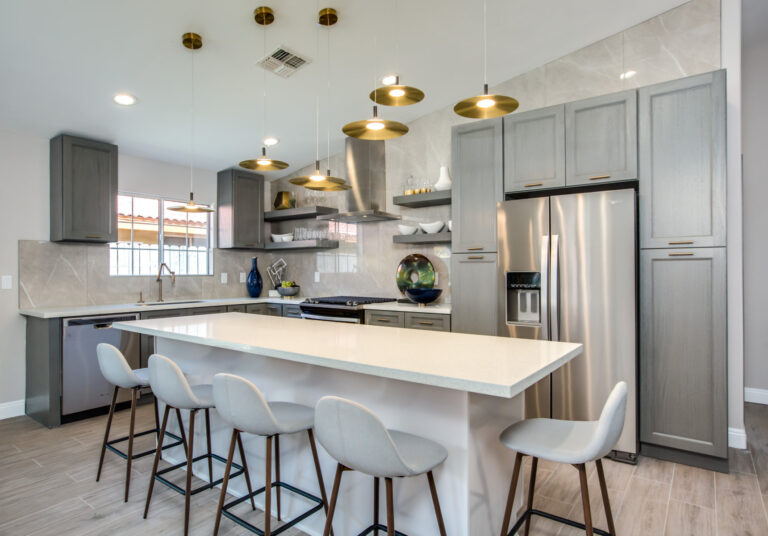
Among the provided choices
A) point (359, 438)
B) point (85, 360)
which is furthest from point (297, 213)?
point (359, 438)

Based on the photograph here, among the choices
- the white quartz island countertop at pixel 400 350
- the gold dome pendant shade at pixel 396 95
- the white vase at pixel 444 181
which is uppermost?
the white vase at pixel 444 181

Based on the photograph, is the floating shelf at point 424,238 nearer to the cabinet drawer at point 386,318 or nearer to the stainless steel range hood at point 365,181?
the stainless steel range hood at point 365,181

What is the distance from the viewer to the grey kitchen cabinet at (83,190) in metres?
3.88

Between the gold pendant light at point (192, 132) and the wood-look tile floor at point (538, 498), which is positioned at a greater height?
the gold pendant light at point (192, 132)

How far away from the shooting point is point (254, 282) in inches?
216

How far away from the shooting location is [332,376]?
6.69 ft

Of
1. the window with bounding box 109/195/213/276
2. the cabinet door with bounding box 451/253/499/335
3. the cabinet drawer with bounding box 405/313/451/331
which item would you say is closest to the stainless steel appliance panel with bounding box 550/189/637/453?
the cabinet door with bounding box 451/253/499/335

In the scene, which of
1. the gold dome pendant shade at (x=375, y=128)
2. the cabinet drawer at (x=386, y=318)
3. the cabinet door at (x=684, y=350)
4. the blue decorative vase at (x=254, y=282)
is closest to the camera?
the gold dome pendant shade at (x=375, y=128)

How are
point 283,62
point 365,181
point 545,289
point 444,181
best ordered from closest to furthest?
point 545,289, point 283,62, point 444,181, point 365,181

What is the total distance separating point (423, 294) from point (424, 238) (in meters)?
0.57

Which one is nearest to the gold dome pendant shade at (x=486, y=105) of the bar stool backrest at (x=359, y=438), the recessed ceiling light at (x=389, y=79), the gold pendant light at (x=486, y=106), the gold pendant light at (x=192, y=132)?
the gold pendant light at (x=486, y=106)

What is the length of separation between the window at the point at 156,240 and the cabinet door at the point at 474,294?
3163 mm

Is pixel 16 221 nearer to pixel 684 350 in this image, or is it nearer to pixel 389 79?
pixel 389 79

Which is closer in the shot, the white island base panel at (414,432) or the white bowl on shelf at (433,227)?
the white island base panel at (414,432)
